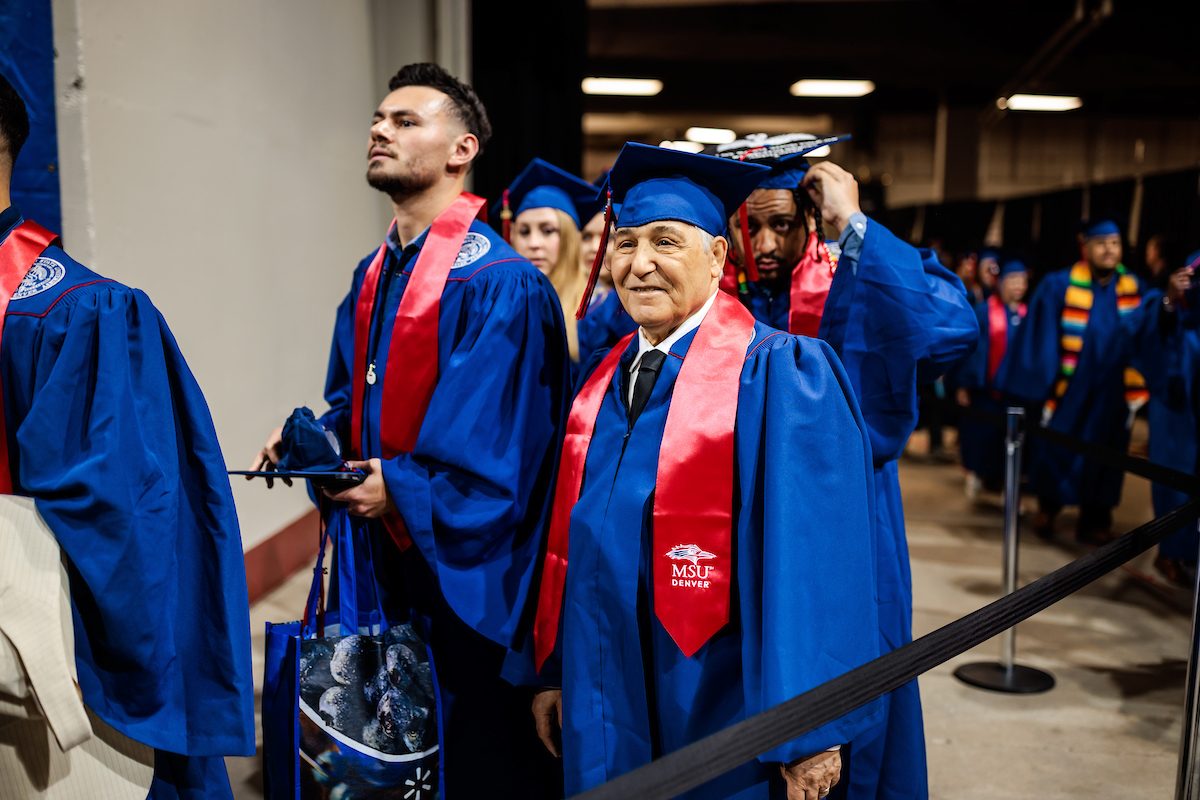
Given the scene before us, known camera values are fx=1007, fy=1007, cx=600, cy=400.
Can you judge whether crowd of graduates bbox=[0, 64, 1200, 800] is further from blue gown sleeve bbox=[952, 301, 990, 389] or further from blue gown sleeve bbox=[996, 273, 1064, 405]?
blue gown sleeve bbox=[952, 301, 990, 389]

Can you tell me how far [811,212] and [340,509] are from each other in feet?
4.44

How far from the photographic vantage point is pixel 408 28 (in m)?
6.59

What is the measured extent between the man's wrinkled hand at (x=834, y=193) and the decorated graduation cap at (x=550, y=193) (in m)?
1.72

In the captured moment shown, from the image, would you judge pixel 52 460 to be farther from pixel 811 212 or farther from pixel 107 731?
pixel 811 212

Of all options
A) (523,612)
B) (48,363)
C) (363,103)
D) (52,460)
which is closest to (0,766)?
(52,460)

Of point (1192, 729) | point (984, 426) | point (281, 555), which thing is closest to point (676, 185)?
point (1192, 729)

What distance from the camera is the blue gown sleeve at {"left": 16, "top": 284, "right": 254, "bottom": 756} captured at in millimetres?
1583

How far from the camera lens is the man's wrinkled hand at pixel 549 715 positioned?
210 cm

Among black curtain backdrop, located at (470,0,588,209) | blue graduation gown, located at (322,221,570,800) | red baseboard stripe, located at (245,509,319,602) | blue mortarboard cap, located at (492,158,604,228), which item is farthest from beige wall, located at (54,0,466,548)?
blue graduation gown, located at (322,221,570,800)

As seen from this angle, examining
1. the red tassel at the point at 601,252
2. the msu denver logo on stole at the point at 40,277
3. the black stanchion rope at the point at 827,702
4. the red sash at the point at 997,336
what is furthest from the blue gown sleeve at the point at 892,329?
the red sash at the point at 997,336

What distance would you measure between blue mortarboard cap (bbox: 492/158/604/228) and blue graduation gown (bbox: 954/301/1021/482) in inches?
189

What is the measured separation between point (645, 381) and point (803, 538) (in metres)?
0.43

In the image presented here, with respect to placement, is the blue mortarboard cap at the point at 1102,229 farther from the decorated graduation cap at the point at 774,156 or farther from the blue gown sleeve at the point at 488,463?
the blue gown sleeve at the point at 488,463

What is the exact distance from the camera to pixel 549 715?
2.11 meters
